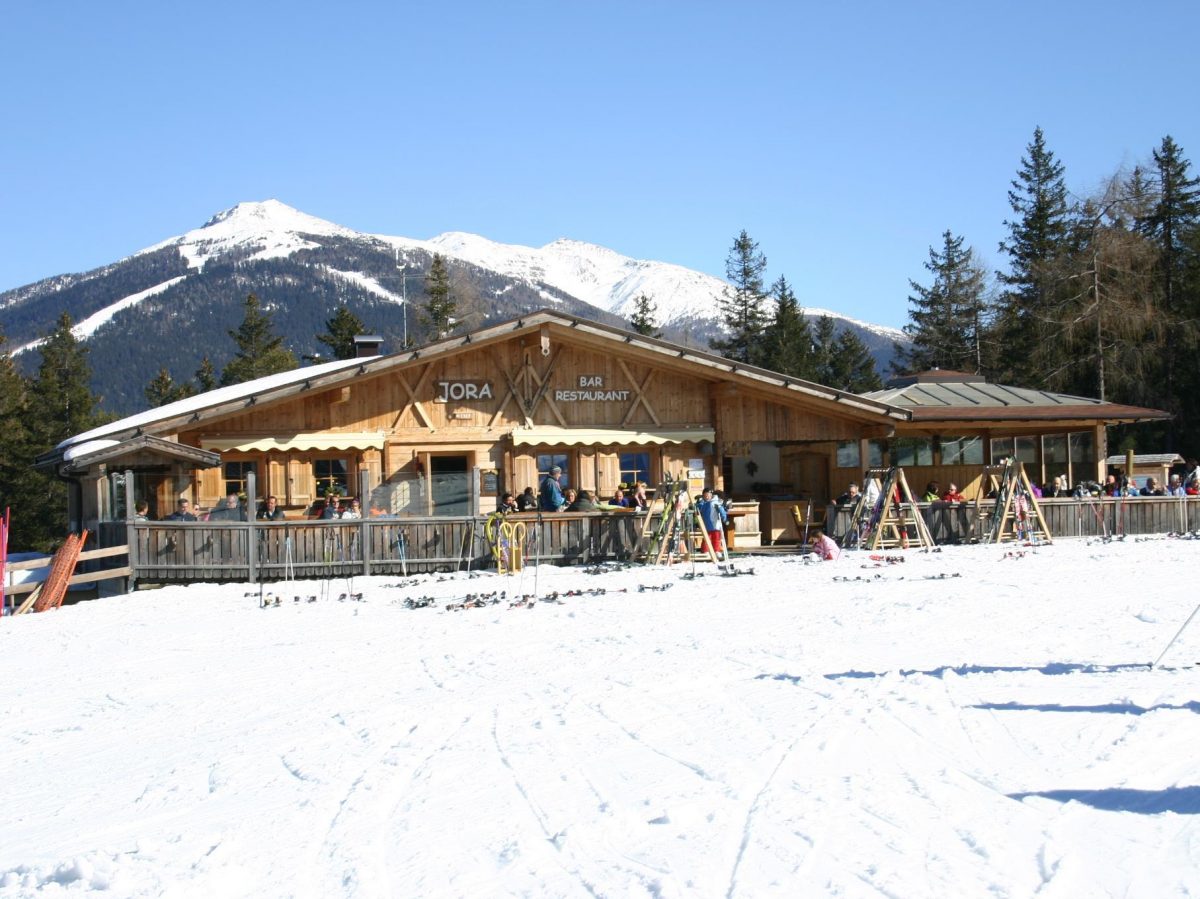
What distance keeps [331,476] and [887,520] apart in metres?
10.5

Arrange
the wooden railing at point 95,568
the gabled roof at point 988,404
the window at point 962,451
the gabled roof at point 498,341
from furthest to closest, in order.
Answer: the window at point 962,451 → the gabled roof at point 988,404 → the gabled roof at point 498,341 → the wooden railing at point 95,568

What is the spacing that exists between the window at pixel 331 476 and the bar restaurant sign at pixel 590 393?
171 inches

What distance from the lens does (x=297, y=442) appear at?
71.1ft

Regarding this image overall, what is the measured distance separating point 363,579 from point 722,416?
8722mm

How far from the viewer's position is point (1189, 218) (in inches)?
1802

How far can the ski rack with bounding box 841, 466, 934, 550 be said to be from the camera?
21.6 metres

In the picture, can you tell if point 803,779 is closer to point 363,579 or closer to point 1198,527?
point 363,579

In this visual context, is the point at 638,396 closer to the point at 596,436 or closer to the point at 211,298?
the point at 596,436

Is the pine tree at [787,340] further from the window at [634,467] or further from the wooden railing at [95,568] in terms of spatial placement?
the wooden railing at [95,568]

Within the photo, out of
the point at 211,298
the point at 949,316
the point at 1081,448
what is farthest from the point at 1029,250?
the point at 211,298

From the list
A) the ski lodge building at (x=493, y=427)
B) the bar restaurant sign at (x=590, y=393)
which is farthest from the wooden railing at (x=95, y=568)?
the bar restaurant sign at (x=590, y=393)

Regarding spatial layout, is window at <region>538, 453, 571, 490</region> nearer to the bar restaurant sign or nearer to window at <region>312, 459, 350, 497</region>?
the bar restaurant sign

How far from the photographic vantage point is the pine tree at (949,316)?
5628 cm

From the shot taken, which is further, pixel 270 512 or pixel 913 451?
pixel 913 451
